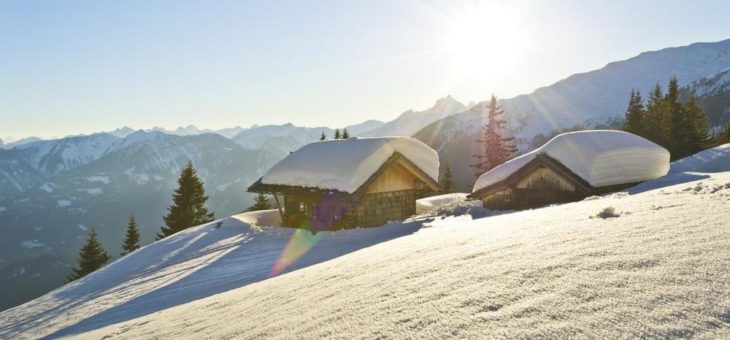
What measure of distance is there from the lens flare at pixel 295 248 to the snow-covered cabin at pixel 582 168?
11332 mm

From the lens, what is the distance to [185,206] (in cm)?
3603

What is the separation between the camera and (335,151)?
2095 cm

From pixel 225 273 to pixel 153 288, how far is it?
1855 mm

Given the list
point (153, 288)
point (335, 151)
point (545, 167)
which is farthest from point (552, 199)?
point (153, 288)

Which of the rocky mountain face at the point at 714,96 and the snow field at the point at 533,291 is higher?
the rocky mountain face at the point at 714,96

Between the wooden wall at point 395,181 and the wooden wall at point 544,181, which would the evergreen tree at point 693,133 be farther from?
the wooden wall at point 395,181

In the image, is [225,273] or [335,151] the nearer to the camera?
[225,273]

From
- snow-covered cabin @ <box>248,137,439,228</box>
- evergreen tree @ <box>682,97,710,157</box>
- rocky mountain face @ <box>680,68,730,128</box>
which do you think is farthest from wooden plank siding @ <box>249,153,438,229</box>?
rocky mountain face @ <box>680,68,730,128</box>

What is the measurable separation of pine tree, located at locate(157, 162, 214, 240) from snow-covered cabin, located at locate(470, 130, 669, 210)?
28105mm

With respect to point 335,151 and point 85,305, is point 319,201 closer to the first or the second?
point 335,151

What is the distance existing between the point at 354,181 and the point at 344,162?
1798 millimetres

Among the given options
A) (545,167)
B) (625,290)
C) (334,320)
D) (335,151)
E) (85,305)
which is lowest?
(85,305)

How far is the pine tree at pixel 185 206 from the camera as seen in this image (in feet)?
117

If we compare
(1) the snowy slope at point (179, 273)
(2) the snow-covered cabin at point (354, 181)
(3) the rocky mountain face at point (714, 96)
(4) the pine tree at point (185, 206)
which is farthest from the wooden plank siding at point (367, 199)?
(3) the rocky mountain face at point (714, 96)
